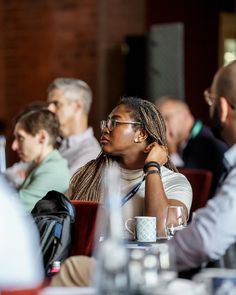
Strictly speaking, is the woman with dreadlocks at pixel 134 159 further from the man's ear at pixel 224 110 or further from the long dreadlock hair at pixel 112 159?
the man's ear at pixel 224 110

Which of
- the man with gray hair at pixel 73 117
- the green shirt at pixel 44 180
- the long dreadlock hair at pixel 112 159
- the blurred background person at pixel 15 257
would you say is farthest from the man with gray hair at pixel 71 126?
the blurred background person at pixel 15 257

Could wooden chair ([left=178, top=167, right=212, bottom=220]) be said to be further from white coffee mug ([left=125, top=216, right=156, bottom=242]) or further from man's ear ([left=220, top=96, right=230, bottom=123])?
man's ear ([left=220, top=96, right=230, bottom=123])

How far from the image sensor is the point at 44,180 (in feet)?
18.4

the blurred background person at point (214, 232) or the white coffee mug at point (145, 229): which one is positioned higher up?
the blurred background person at point (214, 232)

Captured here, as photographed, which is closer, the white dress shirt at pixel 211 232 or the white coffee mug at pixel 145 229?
the white dress shirt at pixel 211 232

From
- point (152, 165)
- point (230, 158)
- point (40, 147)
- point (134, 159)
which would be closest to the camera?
point (230, 158)

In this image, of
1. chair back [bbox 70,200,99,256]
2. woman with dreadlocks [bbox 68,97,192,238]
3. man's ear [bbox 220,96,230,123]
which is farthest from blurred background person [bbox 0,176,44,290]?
woman with dreadlocks [bbox 68,97,192,238]

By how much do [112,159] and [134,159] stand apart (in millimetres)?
129

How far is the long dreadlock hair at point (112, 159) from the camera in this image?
4469 mm

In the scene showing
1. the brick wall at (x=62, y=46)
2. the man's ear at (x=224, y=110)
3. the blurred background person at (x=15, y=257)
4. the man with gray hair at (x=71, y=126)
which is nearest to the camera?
the blurred background person at (x=15, y=257)

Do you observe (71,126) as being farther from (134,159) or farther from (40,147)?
(134,159)

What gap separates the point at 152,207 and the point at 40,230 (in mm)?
493

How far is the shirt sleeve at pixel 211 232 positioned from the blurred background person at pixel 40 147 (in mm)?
2680

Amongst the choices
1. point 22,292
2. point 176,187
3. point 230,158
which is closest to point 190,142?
point 176,187
